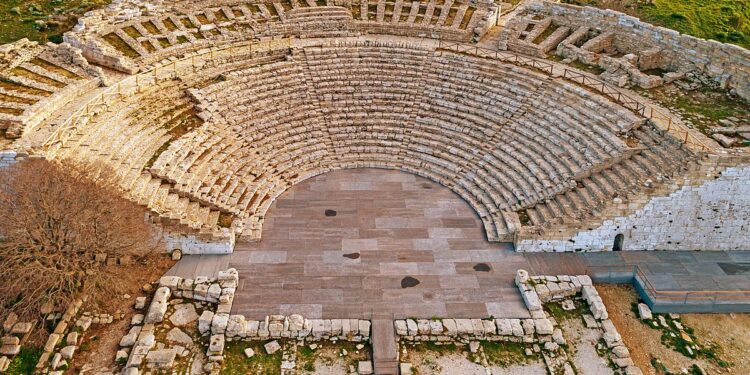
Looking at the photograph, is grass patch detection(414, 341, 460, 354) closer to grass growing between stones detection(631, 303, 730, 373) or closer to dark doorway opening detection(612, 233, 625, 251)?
grass growing between stones detection(631, 303, 730, 373)

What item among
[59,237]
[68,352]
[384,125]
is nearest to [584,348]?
[384,125]

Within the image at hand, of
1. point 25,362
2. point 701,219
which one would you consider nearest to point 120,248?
point 25,362

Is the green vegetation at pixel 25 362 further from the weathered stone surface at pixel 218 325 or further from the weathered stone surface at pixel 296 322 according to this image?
the weathered stone surface at pixel 296 322

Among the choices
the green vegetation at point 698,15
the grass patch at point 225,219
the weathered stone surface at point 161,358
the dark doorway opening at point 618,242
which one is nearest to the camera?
the weathered stone surface at point 161,358

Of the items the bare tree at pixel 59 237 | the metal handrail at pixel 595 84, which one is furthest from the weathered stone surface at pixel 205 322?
the metal handrail at pixel 595 84

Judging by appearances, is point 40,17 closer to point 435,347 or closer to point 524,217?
point 524,217

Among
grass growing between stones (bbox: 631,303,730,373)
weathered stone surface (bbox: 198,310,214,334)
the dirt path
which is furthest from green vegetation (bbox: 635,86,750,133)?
weathered stone surface (bbox: 198,310,214,334)
